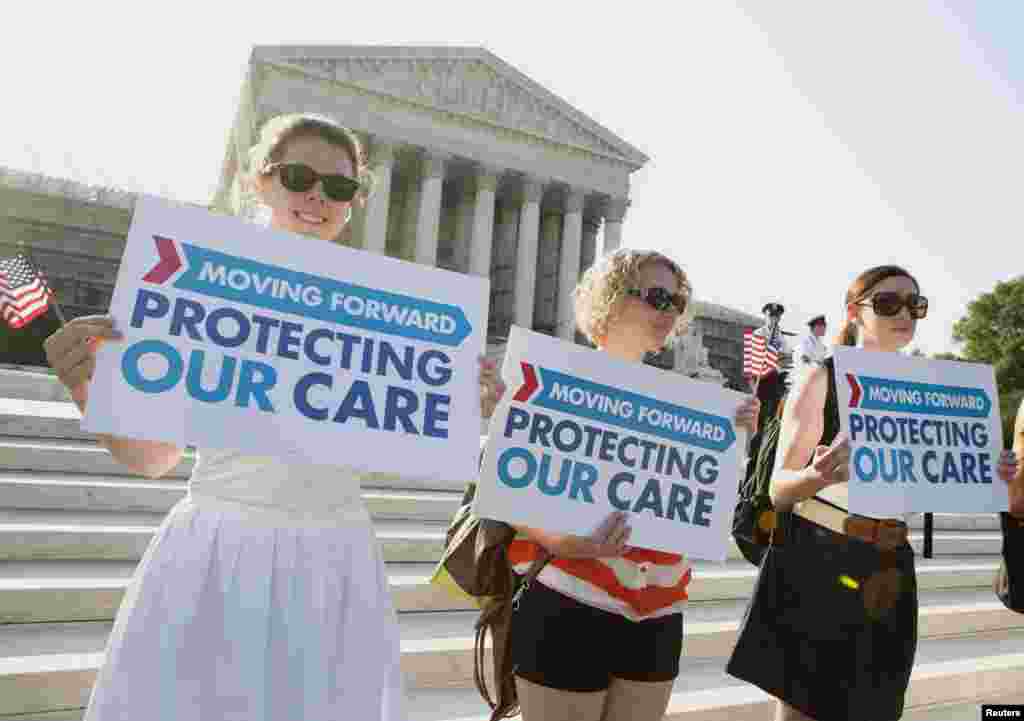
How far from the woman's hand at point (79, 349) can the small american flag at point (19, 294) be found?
35.5 ft

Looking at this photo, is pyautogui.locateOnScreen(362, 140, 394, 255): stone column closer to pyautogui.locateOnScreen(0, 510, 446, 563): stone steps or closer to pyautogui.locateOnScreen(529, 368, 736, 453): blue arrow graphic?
pyautogui.locateOnScreen(0, 510, 446, 563): stone steps

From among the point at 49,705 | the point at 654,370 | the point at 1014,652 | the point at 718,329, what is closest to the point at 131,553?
the point at 49,705

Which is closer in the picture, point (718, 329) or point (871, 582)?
point (871, 582)

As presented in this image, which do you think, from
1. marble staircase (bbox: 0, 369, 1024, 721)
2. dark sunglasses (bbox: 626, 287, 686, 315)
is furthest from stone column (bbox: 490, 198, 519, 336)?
dark sunglasses (bbox: 626, 287, 686, 315)

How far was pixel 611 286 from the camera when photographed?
7.75 ft

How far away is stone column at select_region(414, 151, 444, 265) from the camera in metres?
34.6

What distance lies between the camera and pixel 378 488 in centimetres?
672

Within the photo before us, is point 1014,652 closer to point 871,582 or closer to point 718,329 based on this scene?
point 871,582

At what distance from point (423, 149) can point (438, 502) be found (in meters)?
30.7

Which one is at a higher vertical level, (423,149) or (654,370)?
(423,149)

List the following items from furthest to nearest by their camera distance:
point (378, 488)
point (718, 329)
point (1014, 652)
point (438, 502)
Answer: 1. point (718, 329)
2. point (378, 488)
3. point (438, 502)
4. point (1014, 652)

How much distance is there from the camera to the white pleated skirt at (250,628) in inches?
64.3

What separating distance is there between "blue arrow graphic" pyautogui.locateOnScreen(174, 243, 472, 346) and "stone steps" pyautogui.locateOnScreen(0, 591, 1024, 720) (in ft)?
7.07

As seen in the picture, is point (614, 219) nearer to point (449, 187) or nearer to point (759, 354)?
point (449, 187)
